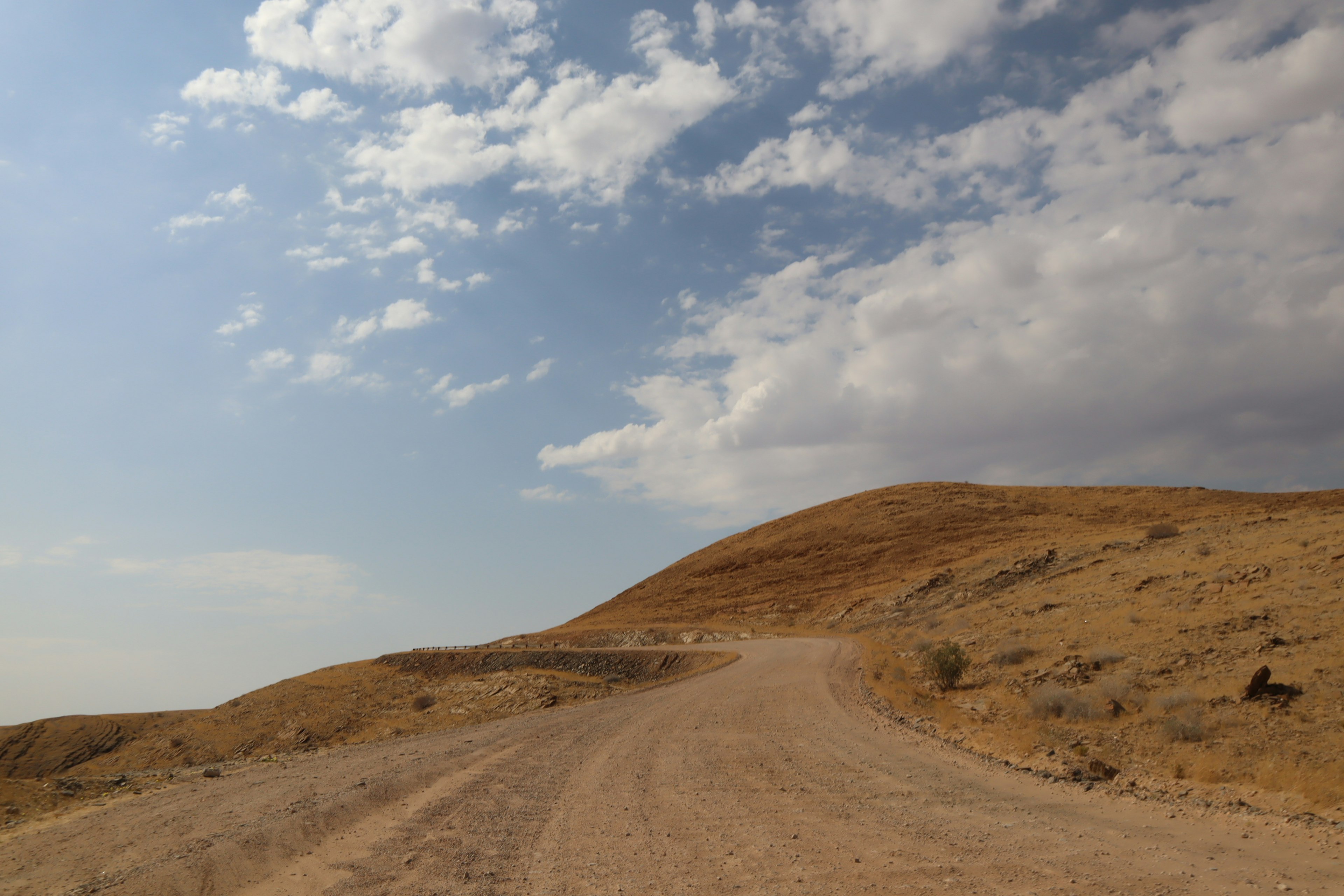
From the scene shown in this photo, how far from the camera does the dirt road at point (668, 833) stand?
7352 mm

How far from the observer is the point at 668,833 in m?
9.05

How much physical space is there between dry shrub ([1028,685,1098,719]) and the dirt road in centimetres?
256

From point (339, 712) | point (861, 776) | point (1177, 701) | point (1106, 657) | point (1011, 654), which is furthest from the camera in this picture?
point (339, 712)

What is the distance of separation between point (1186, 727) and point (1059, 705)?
3.03m

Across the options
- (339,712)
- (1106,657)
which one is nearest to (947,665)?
(1106,657)

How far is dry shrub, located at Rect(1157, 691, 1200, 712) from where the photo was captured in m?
12.8

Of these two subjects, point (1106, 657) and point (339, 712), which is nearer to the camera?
point (1106, 657)

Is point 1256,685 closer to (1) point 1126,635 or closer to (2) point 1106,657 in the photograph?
(2) point 1106,657

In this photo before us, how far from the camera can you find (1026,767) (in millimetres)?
12195

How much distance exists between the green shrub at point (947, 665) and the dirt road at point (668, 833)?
4967 mm

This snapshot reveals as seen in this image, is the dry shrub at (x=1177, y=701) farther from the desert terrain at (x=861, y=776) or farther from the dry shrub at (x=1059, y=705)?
the dry shrub at (x=1059, y=705)

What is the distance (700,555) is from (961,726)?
6700 cm

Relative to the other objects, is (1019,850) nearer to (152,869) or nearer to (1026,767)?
(1026,767)

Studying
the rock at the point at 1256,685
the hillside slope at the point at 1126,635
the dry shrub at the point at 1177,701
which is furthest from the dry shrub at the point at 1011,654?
the rock at the point at 1256,685
